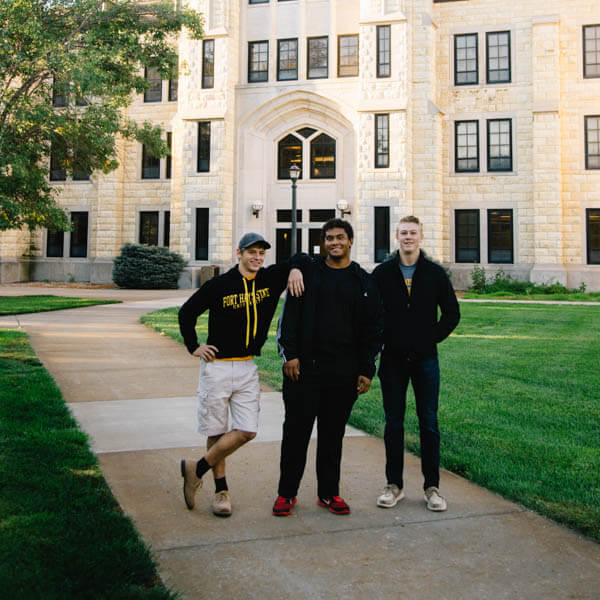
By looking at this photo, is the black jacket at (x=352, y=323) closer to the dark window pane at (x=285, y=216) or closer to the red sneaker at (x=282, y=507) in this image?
the red sneaker at (x=282, y=507)

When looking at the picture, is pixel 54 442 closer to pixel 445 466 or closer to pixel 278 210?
pixel 445 466

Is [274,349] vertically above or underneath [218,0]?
underneath

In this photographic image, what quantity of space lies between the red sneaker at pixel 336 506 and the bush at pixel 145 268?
2402 cm

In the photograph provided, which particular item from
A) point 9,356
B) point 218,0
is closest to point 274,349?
point 9,356

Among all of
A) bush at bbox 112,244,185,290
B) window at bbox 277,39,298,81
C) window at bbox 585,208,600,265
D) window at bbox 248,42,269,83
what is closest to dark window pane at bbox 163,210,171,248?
bush at bbox 112,244,185,290

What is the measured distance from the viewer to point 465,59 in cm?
2867

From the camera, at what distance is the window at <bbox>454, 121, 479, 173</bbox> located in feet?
93.7

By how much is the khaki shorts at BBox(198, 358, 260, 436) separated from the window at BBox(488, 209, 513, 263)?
25776 mm

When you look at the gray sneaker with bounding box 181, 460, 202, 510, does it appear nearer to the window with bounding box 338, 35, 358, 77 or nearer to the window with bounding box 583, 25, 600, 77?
the window with bounding box 338, 35, 358, 77

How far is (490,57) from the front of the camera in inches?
1116

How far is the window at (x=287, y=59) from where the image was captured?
29188mm

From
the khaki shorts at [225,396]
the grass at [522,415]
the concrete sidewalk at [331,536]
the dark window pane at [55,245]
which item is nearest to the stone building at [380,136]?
the dark window pane at [55,245]

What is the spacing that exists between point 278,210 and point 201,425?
26862 millimetres

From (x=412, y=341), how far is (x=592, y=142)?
88.6 ft
